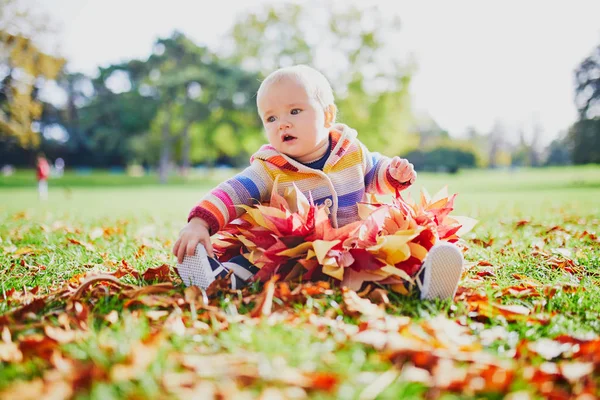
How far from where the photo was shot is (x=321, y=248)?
2053 mm

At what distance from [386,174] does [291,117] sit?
2.18 ft

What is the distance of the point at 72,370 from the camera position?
3.89ft

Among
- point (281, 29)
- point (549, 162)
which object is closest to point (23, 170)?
point (281, 29)

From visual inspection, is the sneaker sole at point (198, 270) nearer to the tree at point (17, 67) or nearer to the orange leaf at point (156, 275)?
the orange leaf at point (156, 275)

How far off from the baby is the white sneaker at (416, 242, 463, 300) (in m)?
0.66

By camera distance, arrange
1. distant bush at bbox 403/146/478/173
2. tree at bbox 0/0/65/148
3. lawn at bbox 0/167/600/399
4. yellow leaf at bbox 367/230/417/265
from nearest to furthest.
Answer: lawn at bbox 0/167/600/399, yellow leaf at bbox 367/230/417/265, tree at bbox 0/0/65/148, distant bush at bbox 403/146/478/173

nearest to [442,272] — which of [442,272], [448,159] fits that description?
[442,272]

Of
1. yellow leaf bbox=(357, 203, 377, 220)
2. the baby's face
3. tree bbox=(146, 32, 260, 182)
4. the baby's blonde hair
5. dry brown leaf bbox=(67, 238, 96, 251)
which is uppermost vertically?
tree bbox=(146, 32, 260, 182)

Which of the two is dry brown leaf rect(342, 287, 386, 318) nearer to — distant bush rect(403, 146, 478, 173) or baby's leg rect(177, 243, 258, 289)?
baby's leg rect(177, 243, 258, 289)

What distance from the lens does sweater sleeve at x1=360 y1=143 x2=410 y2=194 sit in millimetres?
2693

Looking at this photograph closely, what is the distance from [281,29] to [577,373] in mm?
30527

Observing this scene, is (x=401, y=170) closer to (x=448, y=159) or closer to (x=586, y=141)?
(x=586, y=141)

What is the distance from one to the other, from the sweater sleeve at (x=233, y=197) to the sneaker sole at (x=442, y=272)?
3.31 feet

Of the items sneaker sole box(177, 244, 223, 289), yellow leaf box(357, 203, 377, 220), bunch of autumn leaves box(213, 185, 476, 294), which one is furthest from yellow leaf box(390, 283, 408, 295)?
sneaker sole box(177, 244, 223, 289)
